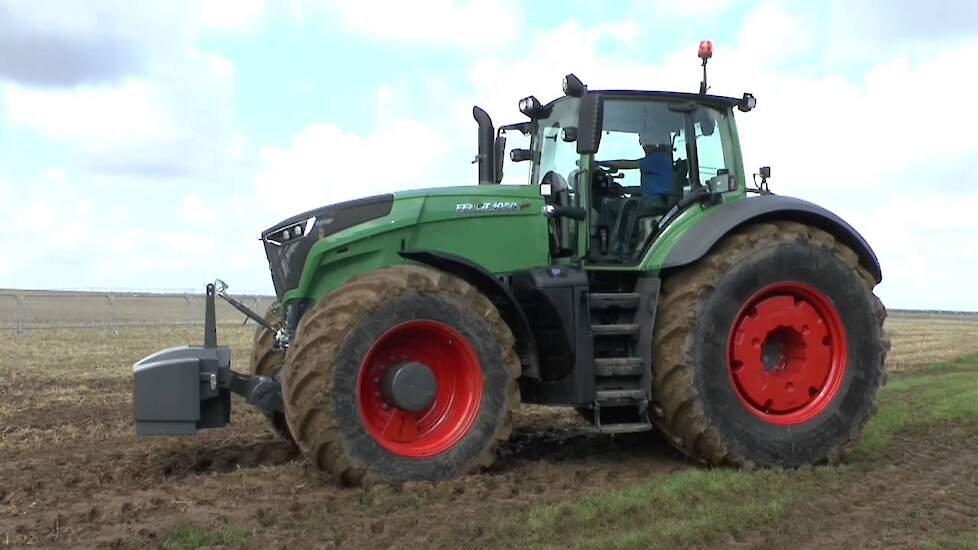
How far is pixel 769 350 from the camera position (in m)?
7.26

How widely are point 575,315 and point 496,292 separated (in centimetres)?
58

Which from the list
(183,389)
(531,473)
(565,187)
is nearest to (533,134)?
(565,187)

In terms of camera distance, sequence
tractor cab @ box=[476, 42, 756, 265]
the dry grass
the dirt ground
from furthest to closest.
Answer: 1. the dry grass
2. tractor cab @ box=[476, 42, 756, 265]
3. the dirt ground

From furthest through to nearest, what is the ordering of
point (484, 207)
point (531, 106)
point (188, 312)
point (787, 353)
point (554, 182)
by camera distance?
point (188, 312) → point (531, 106) → point (554, 182) → point (787, 353) → point (484, 207)

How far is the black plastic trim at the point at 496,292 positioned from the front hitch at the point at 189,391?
1.34m

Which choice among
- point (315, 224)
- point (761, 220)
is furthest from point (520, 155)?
point (315, 224)

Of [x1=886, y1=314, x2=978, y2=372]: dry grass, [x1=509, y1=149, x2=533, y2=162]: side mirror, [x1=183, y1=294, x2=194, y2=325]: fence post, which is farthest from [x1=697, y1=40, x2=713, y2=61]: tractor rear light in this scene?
[x1=183, y1=294, x2=194, y2=325]: fence post

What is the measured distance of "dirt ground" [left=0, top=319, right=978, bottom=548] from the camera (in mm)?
5113

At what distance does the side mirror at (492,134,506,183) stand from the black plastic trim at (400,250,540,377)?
1.80 metres

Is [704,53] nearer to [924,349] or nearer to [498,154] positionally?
[498,154]

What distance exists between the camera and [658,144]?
7559 mm

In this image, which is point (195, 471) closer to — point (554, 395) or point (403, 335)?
point (403, 335)

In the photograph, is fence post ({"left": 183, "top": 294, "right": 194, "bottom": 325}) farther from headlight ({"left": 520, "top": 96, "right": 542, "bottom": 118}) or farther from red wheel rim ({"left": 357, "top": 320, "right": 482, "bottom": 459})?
red wheel rim ({"left": 357, "top": 320, "right": 482, "bottom": 459})

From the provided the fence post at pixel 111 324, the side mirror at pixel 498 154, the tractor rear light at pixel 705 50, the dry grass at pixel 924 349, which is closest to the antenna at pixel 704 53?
the tractor rear light at pixel 705 50
